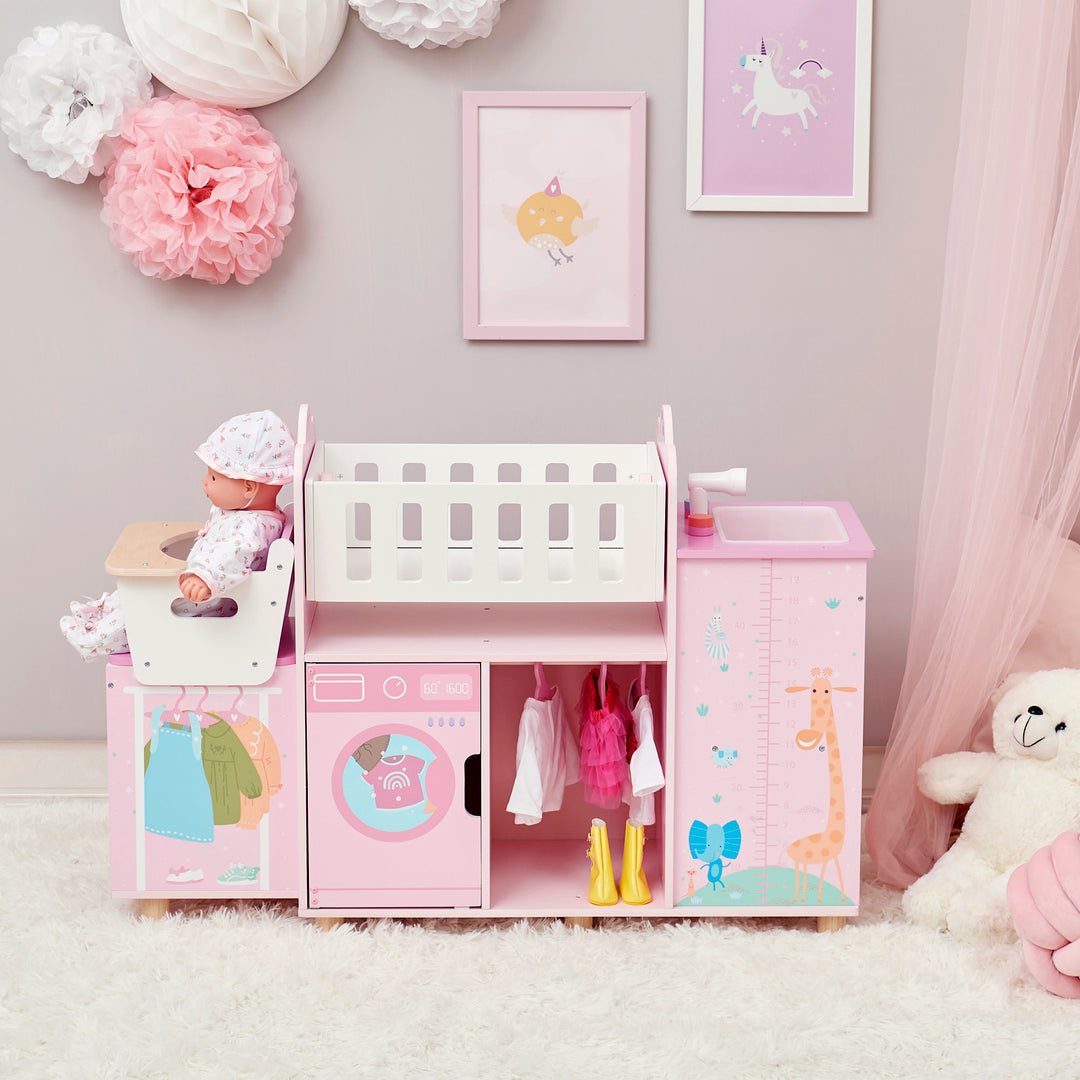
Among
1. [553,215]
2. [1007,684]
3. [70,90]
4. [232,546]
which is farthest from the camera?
[553,215]

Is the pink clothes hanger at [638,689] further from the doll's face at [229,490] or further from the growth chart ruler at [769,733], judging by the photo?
the doll's face at [229,490]

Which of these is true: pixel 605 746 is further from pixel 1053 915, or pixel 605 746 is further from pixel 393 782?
pixel 1053 915

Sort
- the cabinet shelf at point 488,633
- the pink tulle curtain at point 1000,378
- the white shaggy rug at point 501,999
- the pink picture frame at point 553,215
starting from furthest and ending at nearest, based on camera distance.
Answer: the pink picture frame at point 553,215, the cabinet shelf at point 488,633, the pink tulle curtain at point 1000,378, the white shaggy rug at point 501,999

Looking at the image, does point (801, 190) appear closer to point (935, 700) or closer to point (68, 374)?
point (935, 700)

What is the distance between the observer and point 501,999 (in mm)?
1793

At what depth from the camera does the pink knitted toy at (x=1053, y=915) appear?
174 cm

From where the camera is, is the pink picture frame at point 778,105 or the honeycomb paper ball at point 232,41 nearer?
the honeycomb paper ball at point 232,41

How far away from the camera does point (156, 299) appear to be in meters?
2.38

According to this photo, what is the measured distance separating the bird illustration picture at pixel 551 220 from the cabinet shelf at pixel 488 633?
28.2 inches

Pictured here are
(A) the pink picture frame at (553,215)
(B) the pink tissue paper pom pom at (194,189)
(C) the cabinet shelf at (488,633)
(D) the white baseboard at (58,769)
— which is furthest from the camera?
(D) the white baseboard at (58,769)

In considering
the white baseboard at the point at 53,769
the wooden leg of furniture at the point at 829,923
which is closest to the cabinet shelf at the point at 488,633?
the wooden leg of furniture at the point at 829,923

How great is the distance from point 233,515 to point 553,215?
0.88 meters

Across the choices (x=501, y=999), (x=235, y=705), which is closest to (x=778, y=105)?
(x=235, y=705)

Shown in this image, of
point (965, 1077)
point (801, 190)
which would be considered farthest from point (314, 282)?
point (965, 1077)
